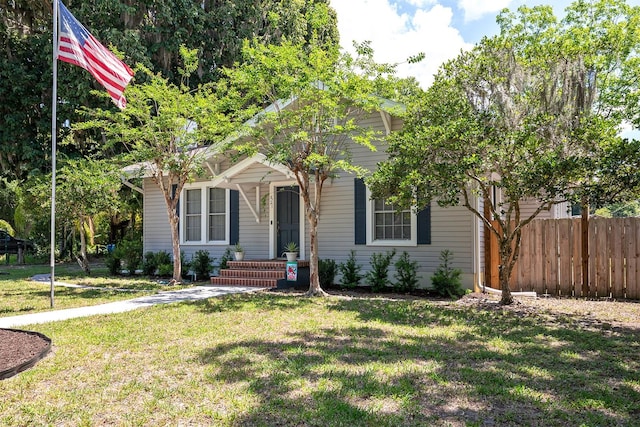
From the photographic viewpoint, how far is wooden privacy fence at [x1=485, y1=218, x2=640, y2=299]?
913cm

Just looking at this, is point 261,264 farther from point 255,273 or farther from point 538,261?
point 538,261

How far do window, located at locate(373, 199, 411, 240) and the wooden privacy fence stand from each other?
183cm

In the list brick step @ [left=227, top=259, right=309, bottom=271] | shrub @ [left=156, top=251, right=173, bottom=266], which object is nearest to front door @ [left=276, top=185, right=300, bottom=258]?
brick step @ [left=227, top=259, right=309, bottom=271]

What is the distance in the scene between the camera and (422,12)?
13922mm

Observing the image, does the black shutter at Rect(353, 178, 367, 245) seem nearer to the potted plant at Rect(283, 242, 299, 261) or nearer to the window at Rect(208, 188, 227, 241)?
the potted plant at Rect(283, 242, 299, 261)

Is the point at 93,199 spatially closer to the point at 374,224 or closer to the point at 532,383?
the point at 374,224

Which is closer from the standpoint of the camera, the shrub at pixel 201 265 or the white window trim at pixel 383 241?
the white window trim at pixel 383 241

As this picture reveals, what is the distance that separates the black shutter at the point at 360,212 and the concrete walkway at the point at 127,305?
2.69 m

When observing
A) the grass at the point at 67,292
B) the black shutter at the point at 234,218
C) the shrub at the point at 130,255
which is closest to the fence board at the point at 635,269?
the black shutter at the point at 234,218

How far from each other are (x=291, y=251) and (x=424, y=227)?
332cm

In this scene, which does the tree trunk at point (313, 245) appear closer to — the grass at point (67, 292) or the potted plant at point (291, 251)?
the potted plant at point (291, 251)

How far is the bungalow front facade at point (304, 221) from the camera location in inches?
410

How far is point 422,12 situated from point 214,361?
12425mm

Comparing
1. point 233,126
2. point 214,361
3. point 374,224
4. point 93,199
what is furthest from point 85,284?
point 214,361
